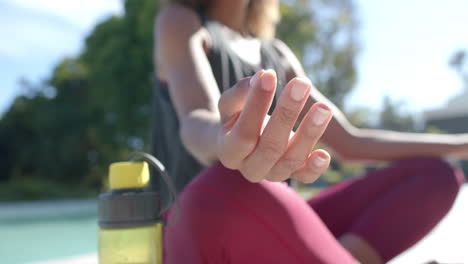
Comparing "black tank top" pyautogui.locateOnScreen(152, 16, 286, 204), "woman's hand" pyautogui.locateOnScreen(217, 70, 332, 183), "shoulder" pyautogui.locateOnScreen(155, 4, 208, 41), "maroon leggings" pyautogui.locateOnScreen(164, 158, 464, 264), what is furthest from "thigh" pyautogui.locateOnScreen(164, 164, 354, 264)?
"shoulder" pyautogui.locateOnScreen(155, 4, 208, 41)

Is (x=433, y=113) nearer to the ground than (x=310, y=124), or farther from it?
nearer to the ground

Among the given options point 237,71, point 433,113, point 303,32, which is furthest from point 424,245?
point 433,113

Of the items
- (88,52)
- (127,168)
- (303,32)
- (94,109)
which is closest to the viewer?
(127,168)

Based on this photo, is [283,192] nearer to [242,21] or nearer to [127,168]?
[127,168]

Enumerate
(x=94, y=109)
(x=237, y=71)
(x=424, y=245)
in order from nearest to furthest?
1. (x=237, y=71)
2. (x=424, y=245)
3. (x=94, y=109)

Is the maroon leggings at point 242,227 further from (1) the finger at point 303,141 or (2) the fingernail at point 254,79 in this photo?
(2) the fingernail at point 254,79

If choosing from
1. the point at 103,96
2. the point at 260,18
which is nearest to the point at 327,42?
the point at 103,96

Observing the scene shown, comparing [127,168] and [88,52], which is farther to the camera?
[88,52]

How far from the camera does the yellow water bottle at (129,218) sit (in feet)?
2.64

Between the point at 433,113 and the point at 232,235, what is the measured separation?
2046cm

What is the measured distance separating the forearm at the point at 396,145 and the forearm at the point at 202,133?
2.43 feet

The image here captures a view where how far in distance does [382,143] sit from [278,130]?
1.00m

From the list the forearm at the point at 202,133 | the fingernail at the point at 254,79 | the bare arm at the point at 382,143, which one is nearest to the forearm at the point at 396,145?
the bare arm at the point at 382,143

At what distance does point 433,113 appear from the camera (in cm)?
1950
